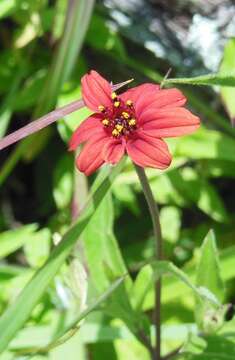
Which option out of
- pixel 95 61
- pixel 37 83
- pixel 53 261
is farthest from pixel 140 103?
pixel 95 61

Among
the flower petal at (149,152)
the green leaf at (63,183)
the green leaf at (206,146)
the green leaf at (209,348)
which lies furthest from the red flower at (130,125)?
the green leaf at (63,183)

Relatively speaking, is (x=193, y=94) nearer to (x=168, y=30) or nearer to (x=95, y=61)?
(x=168, y=30)

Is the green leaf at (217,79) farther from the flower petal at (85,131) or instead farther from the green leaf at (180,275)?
the green leaf at (180,275)

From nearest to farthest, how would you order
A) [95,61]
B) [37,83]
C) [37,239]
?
[37,239] < [37,83] < [95,61]

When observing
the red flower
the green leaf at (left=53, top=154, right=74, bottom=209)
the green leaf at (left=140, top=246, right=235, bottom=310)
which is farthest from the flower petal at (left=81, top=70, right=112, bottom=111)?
the green leaf at (left=53, top=154, right=74, bottom=209)

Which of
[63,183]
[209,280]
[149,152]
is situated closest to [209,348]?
[209,280]

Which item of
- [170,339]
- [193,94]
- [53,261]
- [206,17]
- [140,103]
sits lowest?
[170,339]

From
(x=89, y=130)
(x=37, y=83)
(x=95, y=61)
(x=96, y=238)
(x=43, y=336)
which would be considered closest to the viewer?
(x=89, y=130)
